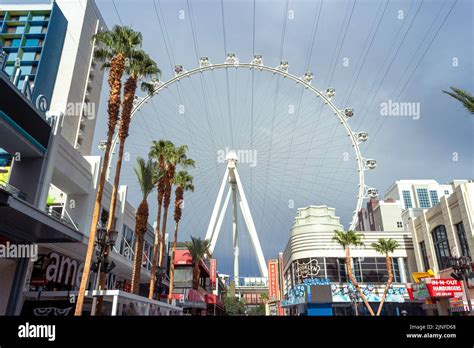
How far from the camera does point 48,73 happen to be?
56.5m

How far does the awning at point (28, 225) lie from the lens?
14480 mm

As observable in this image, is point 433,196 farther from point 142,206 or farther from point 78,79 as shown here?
point 142,206

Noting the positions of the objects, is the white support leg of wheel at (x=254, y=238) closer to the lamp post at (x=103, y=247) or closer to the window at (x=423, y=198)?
the lamp post at (x=103, y=247)

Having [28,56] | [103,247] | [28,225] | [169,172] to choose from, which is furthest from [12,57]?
[103,247]

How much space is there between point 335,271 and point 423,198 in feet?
319

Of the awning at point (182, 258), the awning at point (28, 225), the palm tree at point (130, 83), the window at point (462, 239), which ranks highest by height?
the palm tree at point (130, 83)

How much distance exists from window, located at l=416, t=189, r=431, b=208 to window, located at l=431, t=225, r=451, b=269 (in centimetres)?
9801

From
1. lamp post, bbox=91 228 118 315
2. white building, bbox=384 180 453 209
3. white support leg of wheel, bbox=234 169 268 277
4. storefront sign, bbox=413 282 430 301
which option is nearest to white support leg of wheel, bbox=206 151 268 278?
white support leg of wheel, bbox=234 169 268 277

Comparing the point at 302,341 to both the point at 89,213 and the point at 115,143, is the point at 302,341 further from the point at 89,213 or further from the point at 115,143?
the point at 115,143

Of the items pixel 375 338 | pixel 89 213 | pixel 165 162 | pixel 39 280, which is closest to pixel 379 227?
pixel 165 162

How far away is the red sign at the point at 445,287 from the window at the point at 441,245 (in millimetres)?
5384

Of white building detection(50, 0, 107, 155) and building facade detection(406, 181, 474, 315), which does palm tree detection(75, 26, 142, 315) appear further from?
white building detection(50, 0, 107, 155)

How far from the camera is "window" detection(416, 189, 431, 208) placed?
13488cm

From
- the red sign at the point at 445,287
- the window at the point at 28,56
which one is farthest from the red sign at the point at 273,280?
the window at the point at 28,56
